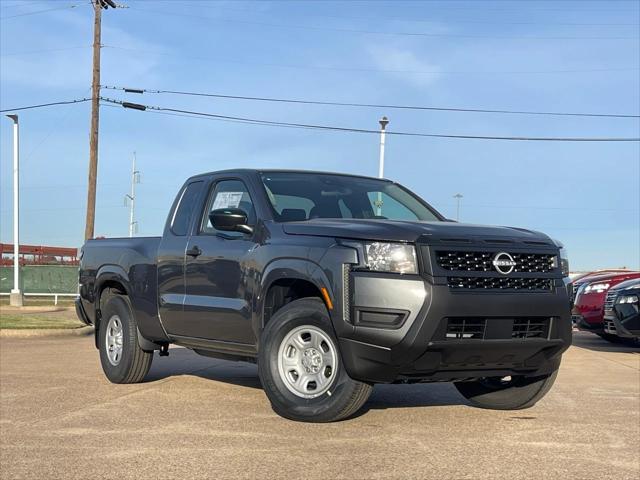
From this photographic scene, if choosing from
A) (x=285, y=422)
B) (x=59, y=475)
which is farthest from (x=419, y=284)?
(x=59, y=475)

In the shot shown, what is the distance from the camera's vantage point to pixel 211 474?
4.39 meters

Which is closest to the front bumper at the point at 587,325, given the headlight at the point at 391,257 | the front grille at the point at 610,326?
the front grille at the point at 610,326

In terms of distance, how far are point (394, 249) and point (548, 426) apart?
1.97m

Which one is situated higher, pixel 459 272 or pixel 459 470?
pixel 459 272

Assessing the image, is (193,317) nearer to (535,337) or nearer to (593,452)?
(535,337)

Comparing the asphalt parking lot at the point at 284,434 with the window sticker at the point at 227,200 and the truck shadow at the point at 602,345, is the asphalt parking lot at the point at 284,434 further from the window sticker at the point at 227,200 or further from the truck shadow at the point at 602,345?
the truck shadow at the point at 602,345

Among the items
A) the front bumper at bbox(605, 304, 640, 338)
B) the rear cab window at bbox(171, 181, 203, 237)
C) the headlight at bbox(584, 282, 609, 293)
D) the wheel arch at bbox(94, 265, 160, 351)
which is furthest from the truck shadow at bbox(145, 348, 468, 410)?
the headlight at bbox(584, 282, 609, 293)

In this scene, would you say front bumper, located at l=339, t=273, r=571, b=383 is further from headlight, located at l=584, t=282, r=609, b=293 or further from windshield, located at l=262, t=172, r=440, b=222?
headlight, located at l=584, t=282, r=609, b=293

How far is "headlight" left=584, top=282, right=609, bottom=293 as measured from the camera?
49.9ft

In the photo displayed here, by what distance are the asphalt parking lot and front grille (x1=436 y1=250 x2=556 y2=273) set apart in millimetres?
1182

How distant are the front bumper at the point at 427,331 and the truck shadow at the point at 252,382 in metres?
1.08

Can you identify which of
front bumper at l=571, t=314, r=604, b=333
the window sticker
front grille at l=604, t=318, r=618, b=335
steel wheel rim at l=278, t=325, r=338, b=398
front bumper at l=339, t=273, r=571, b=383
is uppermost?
the window sticker

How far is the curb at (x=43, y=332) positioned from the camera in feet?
48.5

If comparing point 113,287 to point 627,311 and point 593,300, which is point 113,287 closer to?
point 627,311
